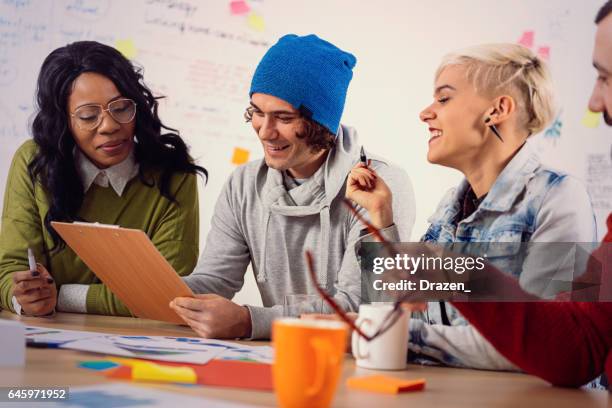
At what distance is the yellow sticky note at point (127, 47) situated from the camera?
2844 mm

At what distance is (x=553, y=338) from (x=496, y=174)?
0.78 m

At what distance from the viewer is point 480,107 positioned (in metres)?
1.83

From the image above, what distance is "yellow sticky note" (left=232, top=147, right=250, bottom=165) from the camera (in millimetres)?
2904

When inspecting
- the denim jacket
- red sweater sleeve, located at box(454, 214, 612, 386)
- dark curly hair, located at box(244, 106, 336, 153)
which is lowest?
red sweater sleeve, located at box(454, 214, 612, 386)

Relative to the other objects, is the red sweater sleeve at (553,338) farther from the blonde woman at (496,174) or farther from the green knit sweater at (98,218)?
the green knit sweater at (98,218)

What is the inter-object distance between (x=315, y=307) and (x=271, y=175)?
2.11 feet

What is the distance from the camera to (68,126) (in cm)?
219

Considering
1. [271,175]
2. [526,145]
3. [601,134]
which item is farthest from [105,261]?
[601,134]

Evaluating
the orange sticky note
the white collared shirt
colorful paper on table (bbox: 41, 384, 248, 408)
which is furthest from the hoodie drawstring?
colorful paper on table (bbox: 41, 384, 248, 408)

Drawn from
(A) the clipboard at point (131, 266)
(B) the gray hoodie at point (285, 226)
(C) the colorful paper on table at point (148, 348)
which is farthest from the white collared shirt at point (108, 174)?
(C) the colorful paper on table at point (148, 348)

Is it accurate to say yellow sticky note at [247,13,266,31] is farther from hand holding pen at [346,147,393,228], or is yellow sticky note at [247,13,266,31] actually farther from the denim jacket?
the denim jacket

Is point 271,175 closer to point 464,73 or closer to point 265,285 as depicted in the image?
point 265,285

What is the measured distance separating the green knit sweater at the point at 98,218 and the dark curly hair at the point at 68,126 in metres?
0.03

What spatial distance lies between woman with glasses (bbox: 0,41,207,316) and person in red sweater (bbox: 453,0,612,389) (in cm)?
124
